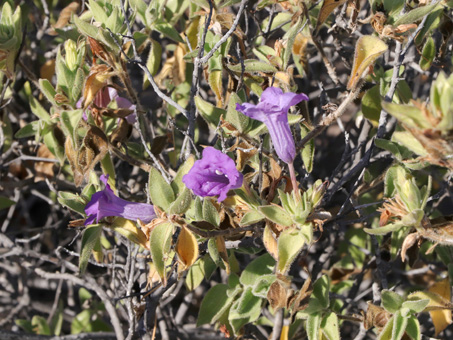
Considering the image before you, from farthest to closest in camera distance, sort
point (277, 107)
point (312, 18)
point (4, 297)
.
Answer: point (4, 297), point (312, 18), point (277, 107)

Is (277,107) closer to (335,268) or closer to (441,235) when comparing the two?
(441,235)

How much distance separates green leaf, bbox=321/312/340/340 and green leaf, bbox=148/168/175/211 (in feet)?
2.18

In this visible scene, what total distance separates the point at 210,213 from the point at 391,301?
0.59m

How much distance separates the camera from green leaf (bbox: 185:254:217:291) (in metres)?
1.71

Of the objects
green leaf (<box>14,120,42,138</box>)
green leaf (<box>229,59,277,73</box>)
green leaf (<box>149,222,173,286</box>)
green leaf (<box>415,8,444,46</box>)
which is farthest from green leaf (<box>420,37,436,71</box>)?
green leaf (<box>14,120,42,138</box>)

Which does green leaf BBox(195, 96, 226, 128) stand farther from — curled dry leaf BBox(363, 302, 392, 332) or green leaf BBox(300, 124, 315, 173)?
curled dry leaf BBox(363, 302, 392, 332)

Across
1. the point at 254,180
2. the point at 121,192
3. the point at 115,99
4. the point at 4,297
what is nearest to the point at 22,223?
the point at 4,297

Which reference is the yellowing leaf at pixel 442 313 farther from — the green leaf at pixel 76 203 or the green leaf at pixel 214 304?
the green leaf at pixel 76 203

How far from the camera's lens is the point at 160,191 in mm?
1305

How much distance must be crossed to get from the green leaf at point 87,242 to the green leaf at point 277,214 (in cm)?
45

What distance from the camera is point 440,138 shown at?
1.02 m

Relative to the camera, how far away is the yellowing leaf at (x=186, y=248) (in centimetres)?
130

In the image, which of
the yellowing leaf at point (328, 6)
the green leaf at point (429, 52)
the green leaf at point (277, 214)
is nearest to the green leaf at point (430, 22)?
the green leaf at point (429, 52)

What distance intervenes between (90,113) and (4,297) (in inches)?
65.8
